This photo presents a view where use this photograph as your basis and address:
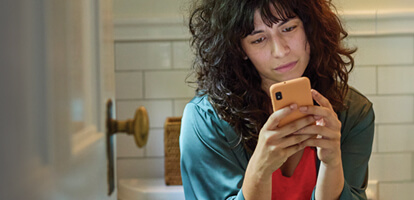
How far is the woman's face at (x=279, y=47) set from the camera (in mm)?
914

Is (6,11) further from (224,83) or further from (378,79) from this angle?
(378,79)

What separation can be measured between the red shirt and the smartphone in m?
0.27

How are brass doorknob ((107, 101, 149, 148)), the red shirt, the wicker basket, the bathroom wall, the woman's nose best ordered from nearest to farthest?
1. brass doorknob ((107, 101, 149, 148))
2. the woman's nose
3. the red shirt
4. the wicker basket
5. the bathroom wall

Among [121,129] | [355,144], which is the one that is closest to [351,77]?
[355,144]

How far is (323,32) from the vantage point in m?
0.98

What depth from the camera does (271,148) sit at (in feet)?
2.68

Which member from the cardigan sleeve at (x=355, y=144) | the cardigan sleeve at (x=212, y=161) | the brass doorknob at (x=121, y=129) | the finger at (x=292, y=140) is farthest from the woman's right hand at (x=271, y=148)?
the brass doorknob at (x=121, y=129)

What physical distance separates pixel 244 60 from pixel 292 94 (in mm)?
281

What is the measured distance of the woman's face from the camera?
91cm

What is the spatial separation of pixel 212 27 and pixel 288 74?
199mm

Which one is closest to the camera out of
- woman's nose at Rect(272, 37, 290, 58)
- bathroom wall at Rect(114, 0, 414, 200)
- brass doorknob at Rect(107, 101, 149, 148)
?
brass doorknob at Rect(107, 101, 149, 148)

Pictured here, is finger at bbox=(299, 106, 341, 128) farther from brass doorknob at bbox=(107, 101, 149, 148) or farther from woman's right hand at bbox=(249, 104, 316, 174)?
brass doorknob at bbox=(107, 101, 149, 148)

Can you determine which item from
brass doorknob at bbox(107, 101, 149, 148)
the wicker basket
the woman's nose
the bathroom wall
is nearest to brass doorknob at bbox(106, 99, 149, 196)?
brass doorknob at bbox(107, 101, 149, 148)

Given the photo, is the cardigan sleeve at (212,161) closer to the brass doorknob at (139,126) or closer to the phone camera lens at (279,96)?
the phone camera lens at (279,96)
